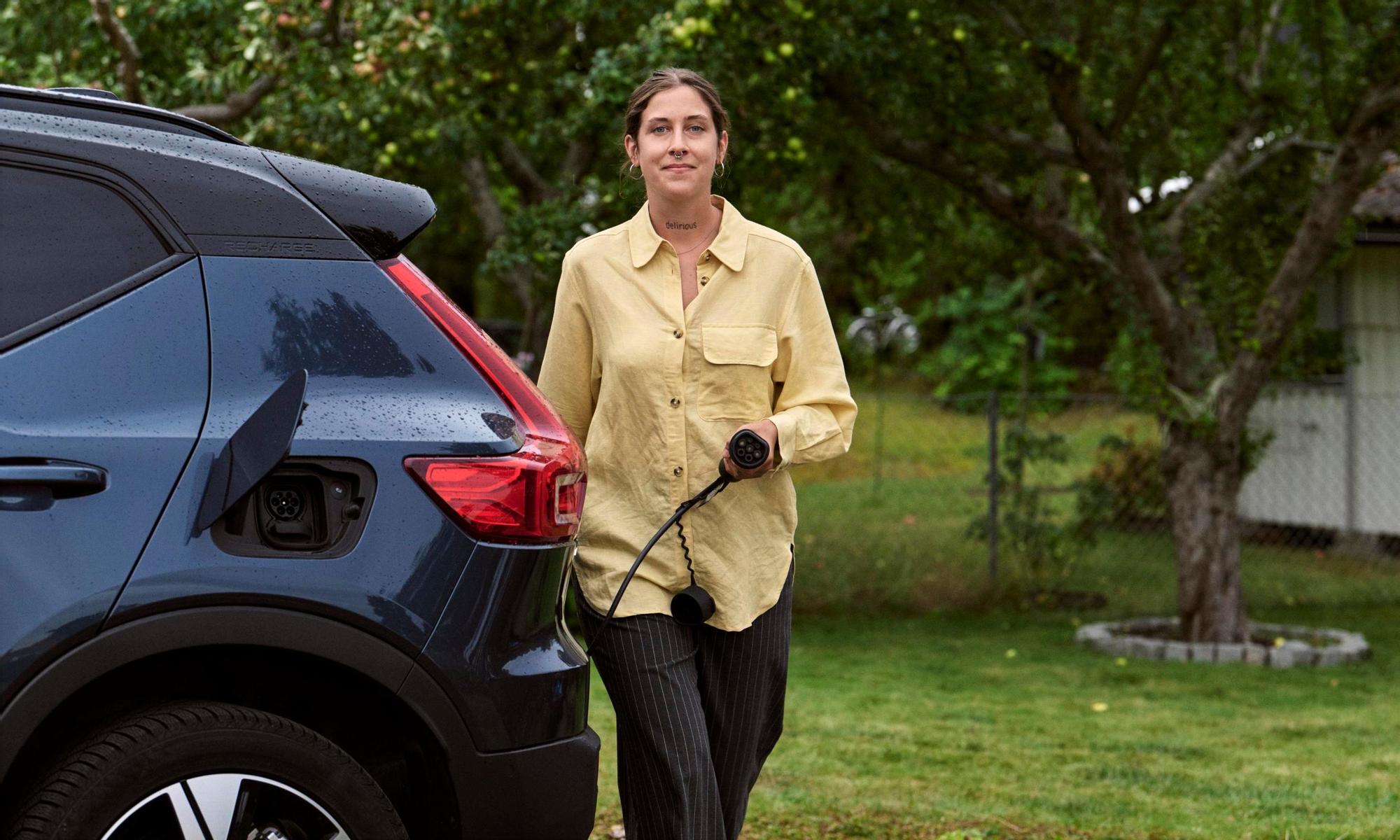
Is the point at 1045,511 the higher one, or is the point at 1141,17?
the point at 1141,17

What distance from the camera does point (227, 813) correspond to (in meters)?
2.71

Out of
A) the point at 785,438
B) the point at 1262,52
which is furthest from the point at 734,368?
the point at 1262,52

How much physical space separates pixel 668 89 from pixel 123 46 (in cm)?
611

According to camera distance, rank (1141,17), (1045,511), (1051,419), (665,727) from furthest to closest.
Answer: (1051,419)
(1045,511)
(1141,17)
(665,727)

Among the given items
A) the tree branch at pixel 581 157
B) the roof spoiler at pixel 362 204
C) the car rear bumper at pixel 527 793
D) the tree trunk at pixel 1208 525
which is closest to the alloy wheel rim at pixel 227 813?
the car rear bumper at pixel 527 793

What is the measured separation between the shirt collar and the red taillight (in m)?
0.51

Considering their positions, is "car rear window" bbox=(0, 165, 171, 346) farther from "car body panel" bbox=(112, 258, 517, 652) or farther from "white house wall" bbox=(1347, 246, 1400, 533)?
"white house wall" bbox=(1347, 246, 1400, 533)

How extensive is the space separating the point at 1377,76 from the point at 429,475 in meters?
7.77

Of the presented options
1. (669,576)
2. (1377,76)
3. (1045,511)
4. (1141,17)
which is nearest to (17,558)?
(669,576)

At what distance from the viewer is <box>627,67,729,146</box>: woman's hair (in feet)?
11.6

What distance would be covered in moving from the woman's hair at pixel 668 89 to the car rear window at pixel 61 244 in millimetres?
1128

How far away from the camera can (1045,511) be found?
1237 centimetres

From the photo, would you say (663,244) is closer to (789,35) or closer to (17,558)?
(17,558)

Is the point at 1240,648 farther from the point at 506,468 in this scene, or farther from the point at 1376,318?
the point at 506,468
